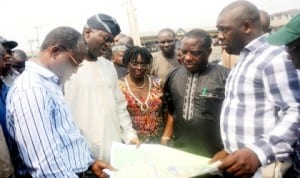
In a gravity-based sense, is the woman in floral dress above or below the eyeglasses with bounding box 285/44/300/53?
below

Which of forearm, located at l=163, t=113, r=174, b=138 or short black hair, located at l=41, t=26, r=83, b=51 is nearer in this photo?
short black hair, located at l=41, t=26, r=83, b=51

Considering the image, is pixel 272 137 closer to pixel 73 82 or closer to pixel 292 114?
pixel 292 114

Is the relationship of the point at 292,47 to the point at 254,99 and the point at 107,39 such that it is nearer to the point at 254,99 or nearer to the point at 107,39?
the point at 254,99

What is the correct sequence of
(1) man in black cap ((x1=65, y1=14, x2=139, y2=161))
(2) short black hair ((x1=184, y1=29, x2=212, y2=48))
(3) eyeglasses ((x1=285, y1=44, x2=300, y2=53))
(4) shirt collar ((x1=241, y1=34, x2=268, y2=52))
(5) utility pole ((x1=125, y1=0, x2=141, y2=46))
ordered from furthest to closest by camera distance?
(5) utility pole ((x1=125, y1=0, x2=141, y2=46)) → (2) short black hair ((x1=184, y1=29, x2=212, y2=48)) → (1) man in black cap ((x1=65, y1=14, x2=139, y2=161)) → (4) shirt collar ((x1=241, y1=34, x2=268, y2=52)) → (3) eyeglasses ((x1=285, y1=44, x2=300, y2=53))

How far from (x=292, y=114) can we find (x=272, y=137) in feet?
0.53

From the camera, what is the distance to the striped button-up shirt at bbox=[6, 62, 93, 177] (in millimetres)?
2156

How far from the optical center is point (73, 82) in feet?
10.7

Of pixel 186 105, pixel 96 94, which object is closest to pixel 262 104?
pixel 186 105

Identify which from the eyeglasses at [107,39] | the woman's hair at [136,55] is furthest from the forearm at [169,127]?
the eyeglasses at [107,39]

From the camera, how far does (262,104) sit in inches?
92.7

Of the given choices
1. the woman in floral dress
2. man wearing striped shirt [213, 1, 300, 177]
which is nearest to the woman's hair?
the woman in floral dress

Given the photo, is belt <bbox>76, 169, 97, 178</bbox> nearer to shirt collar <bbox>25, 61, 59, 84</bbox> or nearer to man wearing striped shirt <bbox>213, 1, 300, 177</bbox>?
shirt collar <bbox>25, 61, 59, 84</bbox>

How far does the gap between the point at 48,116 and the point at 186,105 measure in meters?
1.72

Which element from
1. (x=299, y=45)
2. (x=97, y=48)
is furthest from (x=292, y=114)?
(x=97, y=48)
